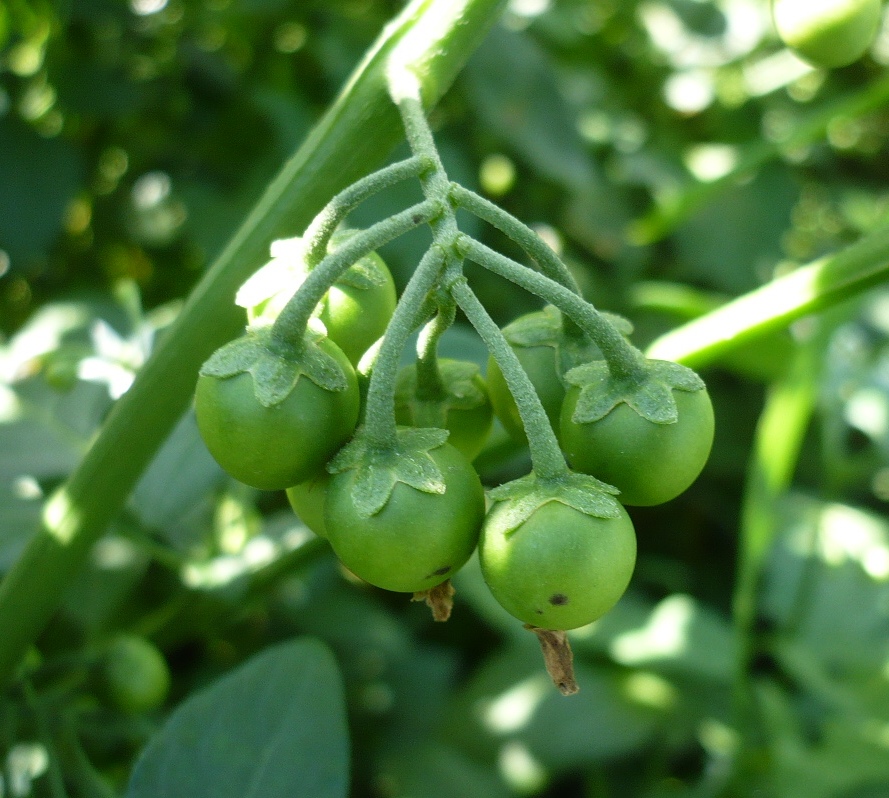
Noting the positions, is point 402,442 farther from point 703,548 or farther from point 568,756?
point 703,548

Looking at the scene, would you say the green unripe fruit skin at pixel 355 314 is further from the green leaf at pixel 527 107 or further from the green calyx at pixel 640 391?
the green leaf at pixel 527 107

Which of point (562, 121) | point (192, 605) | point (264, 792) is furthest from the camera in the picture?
point (562, 121)

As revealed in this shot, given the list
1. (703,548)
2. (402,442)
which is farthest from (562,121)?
(402,442)

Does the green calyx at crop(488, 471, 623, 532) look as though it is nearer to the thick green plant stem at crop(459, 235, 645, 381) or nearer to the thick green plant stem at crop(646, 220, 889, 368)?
the thick green plant stem at crop(459, 235, 645, 381)

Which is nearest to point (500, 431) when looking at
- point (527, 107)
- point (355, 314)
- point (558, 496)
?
point (355, 314)

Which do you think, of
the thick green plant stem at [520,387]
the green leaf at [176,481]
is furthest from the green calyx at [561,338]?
the green leaf at [176,481]
